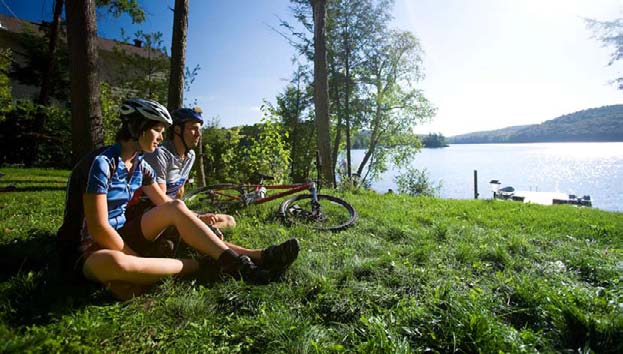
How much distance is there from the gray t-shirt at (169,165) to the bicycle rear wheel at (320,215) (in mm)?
1617

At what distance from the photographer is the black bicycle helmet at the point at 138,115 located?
268 centimetres

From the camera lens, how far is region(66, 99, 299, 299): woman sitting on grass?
2455 mm

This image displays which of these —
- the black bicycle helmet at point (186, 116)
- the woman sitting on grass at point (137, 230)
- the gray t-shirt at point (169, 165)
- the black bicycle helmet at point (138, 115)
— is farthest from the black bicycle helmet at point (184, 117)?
the black bicycle helmet at point (138, 115)

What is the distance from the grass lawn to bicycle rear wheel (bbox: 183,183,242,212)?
154cm

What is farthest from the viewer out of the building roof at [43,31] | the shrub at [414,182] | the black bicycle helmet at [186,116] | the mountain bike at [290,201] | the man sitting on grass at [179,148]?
the shrub at [414,182]

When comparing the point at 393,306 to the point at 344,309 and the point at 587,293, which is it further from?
the point at 587,293

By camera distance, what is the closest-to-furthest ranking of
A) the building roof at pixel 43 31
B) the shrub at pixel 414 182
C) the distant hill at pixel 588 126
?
the building roof at pixel 43 31, the shrub at pixel 414 182, the distant hill at pixel 588 126

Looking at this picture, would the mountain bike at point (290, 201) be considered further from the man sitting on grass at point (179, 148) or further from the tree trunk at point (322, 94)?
the tree trunk at point (322, 94)

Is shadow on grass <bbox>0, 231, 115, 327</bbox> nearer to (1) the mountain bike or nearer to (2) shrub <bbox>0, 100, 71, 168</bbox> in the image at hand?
(1) the mountain bike

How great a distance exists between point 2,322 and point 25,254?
161 centimetres

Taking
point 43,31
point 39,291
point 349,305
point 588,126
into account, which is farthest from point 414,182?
point 588,126

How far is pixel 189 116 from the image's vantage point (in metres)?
4.10

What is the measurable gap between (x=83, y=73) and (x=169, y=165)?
10.1 feet

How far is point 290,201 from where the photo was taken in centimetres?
550
